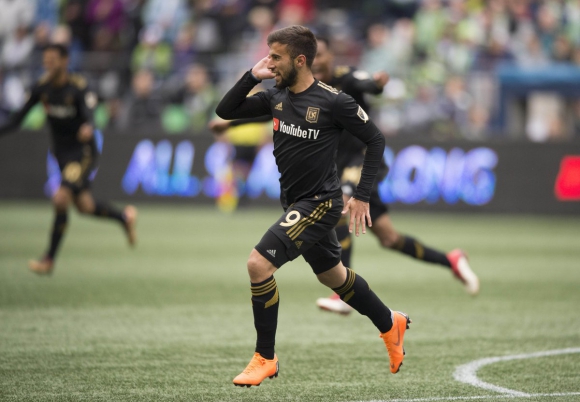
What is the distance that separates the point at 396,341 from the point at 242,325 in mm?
2322

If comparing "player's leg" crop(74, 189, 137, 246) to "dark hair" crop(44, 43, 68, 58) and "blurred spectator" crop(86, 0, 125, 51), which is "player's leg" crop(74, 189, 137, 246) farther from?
"blurred spectator" crop(86, 0, 125, 51)

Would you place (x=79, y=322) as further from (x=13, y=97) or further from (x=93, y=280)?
(x=13, y=97)

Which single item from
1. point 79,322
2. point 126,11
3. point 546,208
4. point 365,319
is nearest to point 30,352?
point 79,322

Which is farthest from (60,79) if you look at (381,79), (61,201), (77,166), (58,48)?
(381,79)

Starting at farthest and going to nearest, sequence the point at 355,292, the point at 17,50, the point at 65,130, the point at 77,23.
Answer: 1. the point at 77,23
2. the point at 17,50
3. the point at 65,130
4. the point at 355,292

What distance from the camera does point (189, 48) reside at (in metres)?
22.2

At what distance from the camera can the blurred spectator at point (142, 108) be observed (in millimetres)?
21062

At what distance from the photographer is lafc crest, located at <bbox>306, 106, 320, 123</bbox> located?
5.67m

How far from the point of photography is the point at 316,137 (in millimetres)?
5707

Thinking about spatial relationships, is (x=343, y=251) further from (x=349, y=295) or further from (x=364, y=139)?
(x=364, y=139)

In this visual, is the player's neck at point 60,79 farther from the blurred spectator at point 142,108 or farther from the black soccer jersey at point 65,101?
the blurred spectator at point 142,108

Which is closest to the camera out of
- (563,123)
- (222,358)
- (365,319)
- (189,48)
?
(222,358)

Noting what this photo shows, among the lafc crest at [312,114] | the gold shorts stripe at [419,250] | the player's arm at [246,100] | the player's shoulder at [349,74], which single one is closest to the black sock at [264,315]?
the lafc crest at [312,114]

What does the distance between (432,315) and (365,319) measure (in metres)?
0.63
